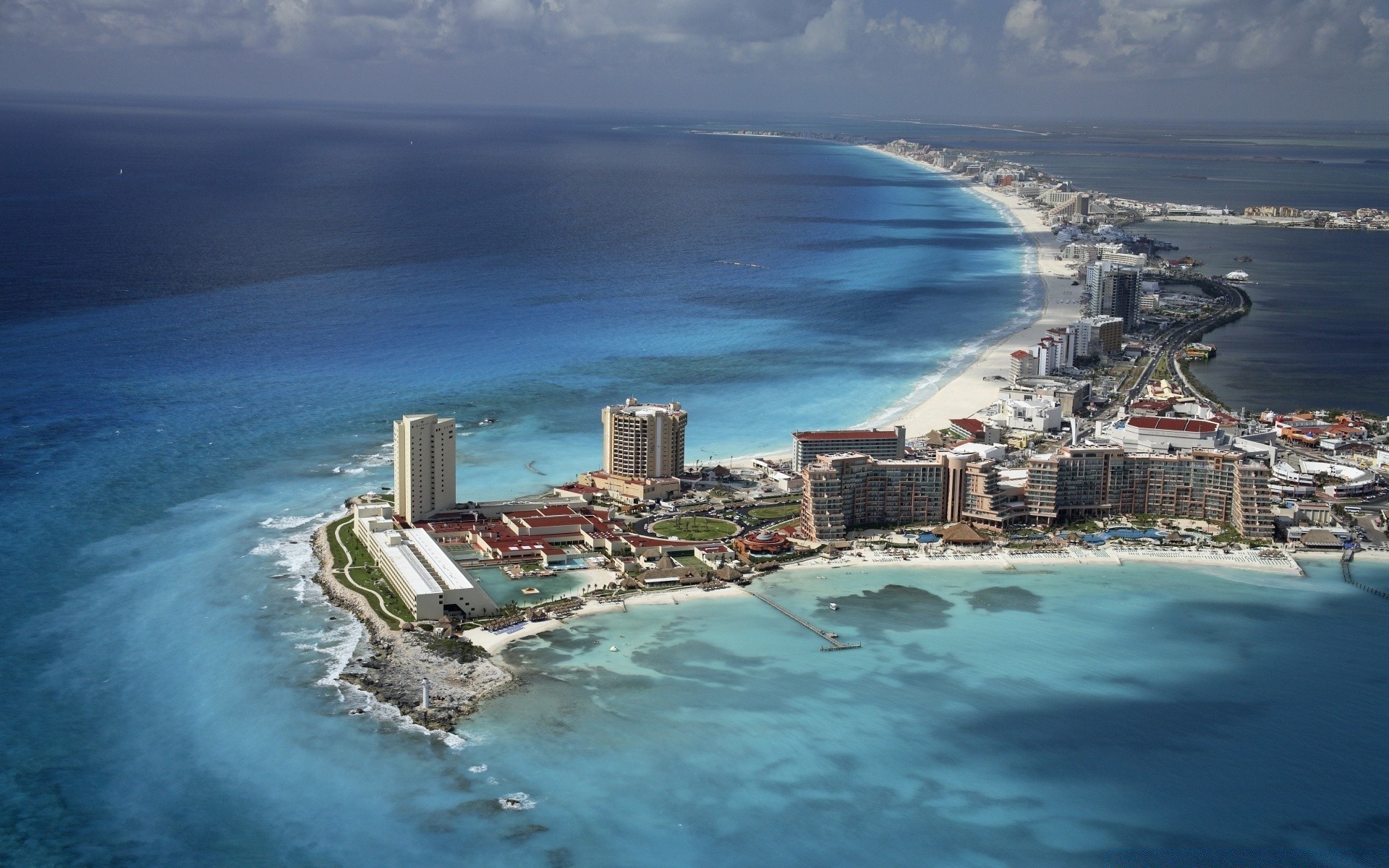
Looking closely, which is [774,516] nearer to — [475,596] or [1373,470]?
[475,596]

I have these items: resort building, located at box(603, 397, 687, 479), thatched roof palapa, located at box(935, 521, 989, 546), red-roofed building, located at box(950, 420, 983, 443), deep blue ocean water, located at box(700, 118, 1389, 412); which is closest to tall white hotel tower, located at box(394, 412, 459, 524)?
resort building, located at box(603, 397, 687, 479)

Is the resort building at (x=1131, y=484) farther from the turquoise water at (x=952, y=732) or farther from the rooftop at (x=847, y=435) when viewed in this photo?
the turquoise water at (x=952, y=732)

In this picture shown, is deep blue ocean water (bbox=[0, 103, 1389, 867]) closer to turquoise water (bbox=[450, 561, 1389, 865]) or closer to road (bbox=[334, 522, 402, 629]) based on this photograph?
turquoise water (bbox=[450, 561, 1389, 865])

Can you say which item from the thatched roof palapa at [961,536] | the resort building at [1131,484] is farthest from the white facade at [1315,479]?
the thatched roof palapa at [961,536]

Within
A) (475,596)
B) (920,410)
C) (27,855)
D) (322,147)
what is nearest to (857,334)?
(920,410)

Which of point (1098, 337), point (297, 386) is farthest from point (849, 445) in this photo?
point (1098, 337)
